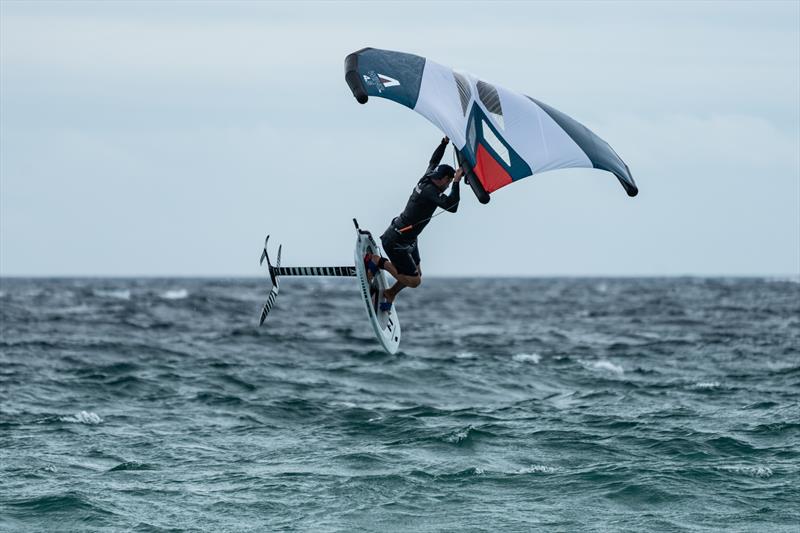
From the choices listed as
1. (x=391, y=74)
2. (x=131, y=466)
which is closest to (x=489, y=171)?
(x=391, y=74)

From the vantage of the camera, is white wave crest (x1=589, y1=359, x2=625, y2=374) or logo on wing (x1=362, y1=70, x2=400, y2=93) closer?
logo on wing (x1=362, y1=70, x2=400, y2=93)

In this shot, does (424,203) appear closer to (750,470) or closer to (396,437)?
(396,437)

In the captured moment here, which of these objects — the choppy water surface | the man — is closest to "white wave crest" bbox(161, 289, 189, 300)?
the choppy water surface

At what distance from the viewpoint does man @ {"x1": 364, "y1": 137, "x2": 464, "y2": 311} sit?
1361 centimetres

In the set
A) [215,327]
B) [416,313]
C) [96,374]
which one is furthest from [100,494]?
[416,313]

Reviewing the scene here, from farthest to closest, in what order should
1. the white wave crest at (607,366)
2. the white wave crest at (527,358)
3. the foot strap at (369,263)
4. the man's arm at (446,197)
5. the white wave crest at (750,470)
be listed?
the white wave crest at (527,358) → the white wave crest at (607,366) → the white wave crest at (750,470) → the foot strap at (369,263) → the man's arm at (446,197)

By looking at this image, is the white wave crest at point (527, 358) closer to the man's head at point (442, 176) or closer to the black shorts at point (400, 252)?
the black shorts at point (400, 252)

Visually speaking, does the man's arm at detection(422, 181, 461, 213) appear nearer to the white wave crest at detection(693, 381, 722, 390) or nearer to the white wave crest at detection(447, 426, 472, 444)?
the white wave crest at detection(447, 426, 472, 444)

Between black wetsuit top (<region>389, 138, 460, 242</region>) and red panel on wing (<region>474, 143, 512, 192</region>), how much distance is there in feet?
1.26

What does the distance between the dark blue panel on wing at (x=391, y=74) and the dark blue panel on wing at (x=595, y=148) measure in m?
1.77

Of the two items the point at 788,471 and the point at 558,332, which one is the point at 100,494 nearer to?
the point at 788,471

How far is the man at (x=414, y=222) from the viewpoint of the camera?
1361cm

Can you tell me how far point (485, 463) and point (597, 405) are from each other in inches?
243

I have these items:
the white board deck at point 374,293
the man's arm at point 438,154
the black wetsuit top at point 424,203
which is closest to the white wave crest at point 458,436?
the white board deck at point 374,293
